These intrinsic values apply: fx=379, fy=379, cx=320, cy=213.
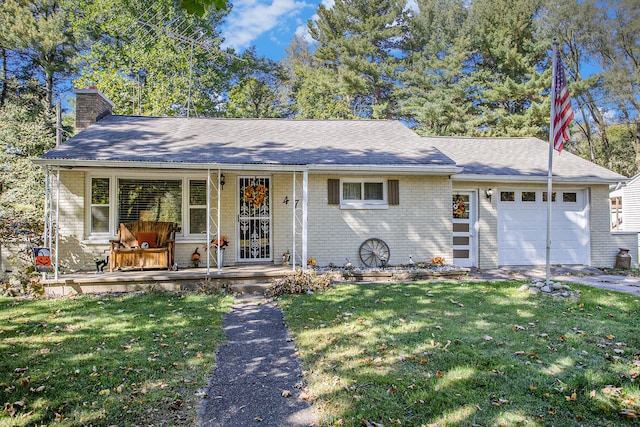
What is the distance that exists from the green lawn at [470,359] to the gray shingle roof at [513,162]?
4.74 m

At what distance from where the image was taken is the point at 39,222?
34.3ft

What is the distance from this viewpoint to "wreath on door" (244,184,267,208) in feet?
32.8

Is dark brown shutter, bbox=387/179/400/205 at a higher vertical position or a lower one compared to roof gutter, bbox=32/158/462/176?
lower

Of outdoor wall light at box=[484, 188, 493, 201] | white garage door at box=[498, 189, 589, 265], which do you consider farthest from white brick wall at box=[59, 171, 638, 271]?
white garage door at box=[498, 189, 589, 265]

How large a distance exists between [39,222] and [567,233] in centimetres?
1545

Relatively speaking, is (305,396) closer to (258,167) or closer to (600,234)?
(258,167)

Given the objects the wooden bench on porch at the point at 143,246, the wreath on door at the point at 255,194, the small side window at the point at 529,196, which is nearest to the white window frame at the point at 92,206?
the wooden bench on porch at the point at 143,246

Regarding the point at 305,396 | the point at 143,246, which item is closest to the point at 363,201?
the point at 143,246

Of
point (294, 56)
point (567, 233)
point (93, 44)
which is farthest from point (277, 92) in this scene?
point (567, 233)

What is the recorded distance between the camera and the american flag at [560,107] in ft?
24.6

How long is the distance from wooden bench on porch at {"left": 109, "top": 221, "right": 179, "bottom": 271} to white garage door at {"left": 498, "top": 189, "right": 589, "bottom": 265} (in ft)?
30.7

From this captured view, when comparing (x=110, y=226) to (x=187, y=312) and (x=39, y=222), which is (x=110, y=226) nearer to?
(x=39, y=222)

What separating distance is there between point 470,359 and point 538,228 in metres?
9.00

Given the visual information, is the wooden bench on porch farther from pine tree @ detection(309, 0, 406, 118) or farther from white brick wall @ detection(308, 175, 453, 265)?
pine tree @ detection(309, 0, 406, 118)
